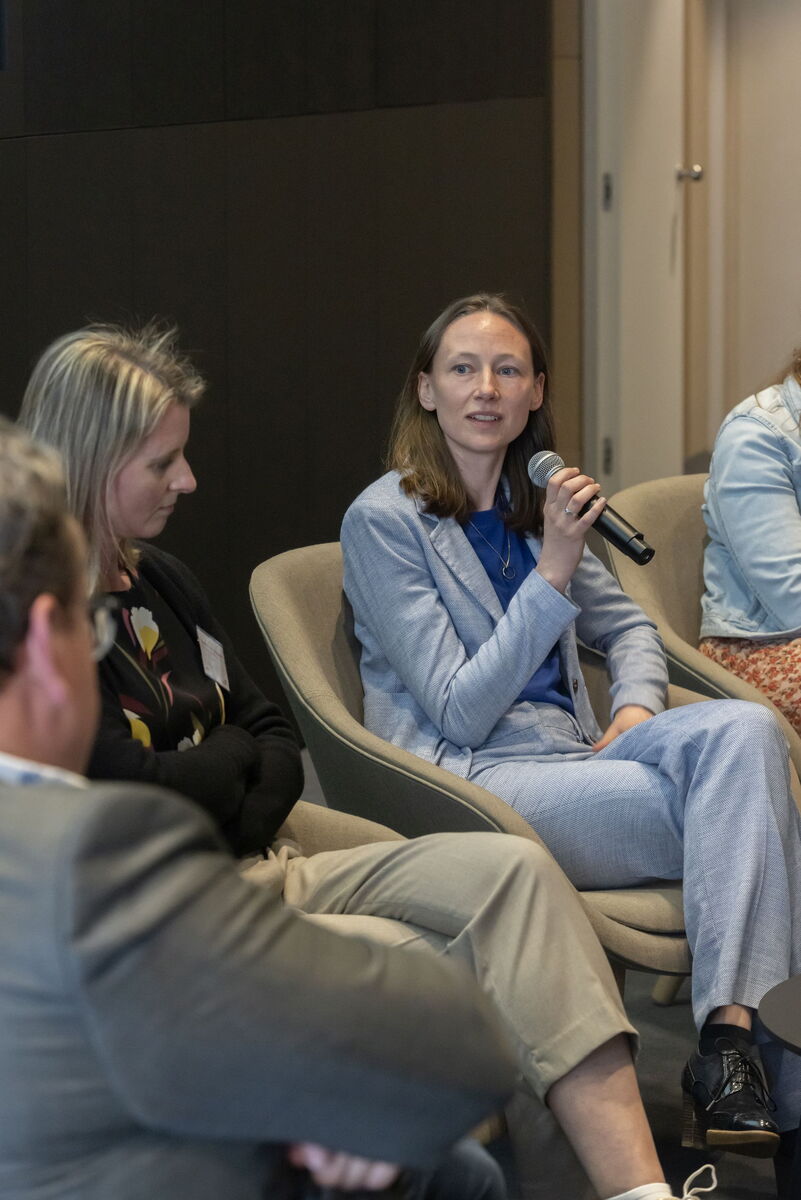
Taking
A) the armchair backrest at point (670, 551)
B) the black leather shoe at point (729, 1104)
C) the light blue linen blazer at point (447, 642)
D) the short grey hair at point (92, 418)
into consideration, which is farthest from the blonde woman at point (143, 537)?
the armchair backrest at point (670, 551)

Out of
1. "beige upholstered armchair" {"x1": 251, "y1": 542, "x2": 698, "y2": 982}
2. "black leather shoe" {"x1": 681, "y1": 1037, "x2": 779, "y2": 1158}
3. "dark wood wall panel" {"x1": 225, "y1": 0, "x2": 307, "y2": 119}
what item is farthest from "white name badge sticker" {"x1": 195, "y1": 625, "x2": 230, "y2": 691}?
"dark wood wall panel" {"x1": 225, "y1": 0, "x2": 307, "y2": 119}

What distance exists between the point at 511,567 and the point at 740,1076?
3.09 ft

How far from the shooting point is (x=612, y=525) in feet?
7.38

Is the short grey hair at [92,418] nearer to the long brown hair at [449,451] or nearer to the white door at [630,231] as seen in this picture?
the long brown hair at [449,451]

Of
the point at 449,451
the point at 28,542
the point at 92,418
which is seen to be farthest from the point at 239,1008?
the point at 449,451

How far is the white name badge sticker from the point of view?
204 centimetres

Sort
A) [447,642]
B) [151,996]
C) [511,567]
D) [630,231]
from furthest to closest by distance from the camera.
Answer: [630,231], [511,567], [447,642], [151,996]

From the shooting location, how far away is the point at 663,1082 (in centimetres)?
242

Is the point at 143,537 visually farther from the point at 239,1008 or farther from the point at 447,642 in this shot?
the point at 239,1008

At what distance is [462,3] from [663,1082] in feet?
10.5

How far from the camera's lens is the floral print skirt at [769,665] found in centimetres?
269

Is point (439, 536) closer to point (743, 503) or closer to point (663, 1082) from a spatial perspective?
point (743, 503)

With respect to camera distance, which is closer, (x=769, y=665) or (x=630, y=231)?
(x=769, y=665)

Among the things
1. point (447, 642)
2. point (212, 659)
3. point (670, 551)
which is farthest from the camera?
point (670, 551)
